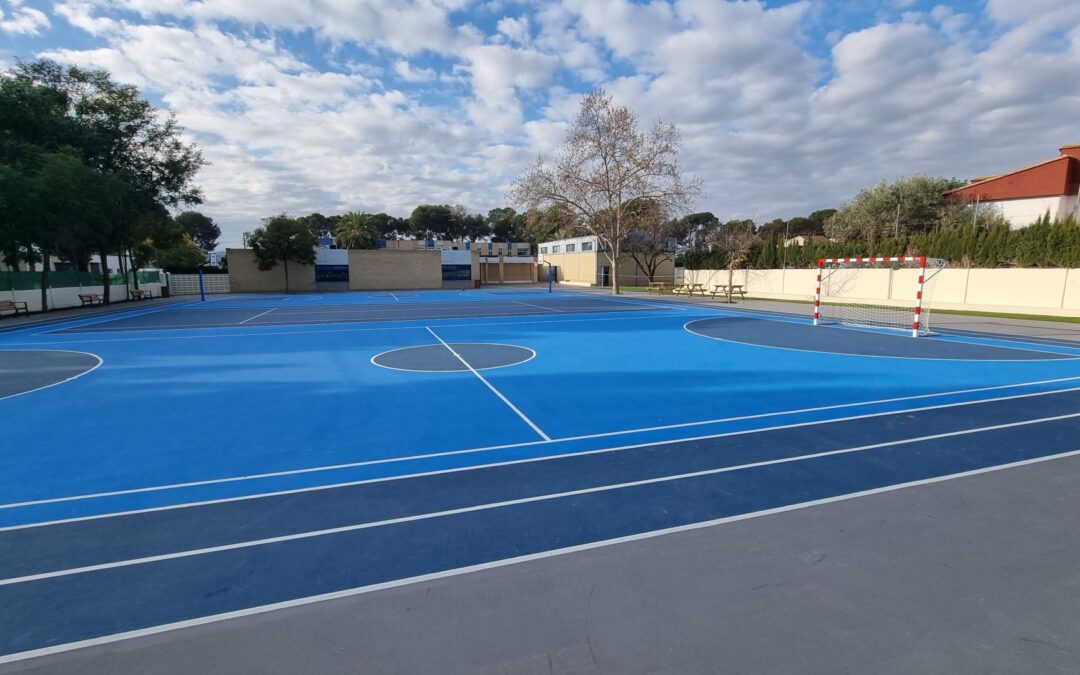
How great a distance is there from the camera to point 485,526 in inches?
176

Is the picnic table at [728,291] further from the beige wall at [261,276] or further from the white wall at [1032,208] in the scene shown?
the beige wall at [261,276]

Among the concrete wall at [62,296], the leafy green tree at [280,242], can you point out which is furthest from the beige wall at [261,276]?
the concrete wall at [62,296]

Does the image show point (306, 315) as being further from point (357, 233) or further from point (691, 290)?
point (357, 233)

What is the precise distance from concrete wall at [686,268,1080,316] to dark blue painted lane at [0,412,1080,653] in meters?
25.7

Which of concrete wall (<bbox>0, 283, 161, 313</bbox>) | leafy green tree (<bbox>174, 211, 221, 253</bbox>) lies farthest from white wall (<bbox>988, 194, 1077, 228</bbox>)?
leafy green tree (<bbox>174, 211, 221, 253</bbox>)

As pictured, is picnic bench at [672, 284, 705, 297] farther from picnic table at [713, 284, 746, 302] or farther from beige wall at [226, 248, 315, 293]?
beige wall at [226, 248, 315, 293]

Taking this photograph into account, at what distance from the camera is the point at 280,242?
1859 inches

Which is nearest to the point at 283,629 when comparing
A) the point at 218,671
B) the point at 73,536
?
the point at 218,671

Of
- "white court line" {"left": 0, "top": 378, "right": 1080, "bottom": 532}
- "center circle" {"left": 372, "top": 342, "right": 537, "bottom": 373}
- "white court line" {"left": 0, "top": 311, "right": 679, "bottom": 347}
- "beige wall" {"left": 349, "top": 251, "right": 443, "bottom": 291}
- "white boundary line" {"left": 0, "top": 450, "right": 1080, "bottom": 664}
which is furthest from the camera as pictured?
"beige wall" {"left": 349, "top": 251, "right": 443, "bottom": 291}

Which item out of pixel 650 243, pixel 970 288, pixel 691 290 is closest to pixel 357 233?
pixel 650 243

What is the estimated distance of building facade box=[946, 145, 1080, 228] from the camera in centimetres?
3678

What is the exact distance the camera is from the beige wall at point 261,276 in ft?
161

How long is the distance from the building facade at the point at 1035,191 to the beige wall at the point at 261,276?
5959cm

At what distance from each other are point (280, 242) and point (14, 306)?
943 inches
